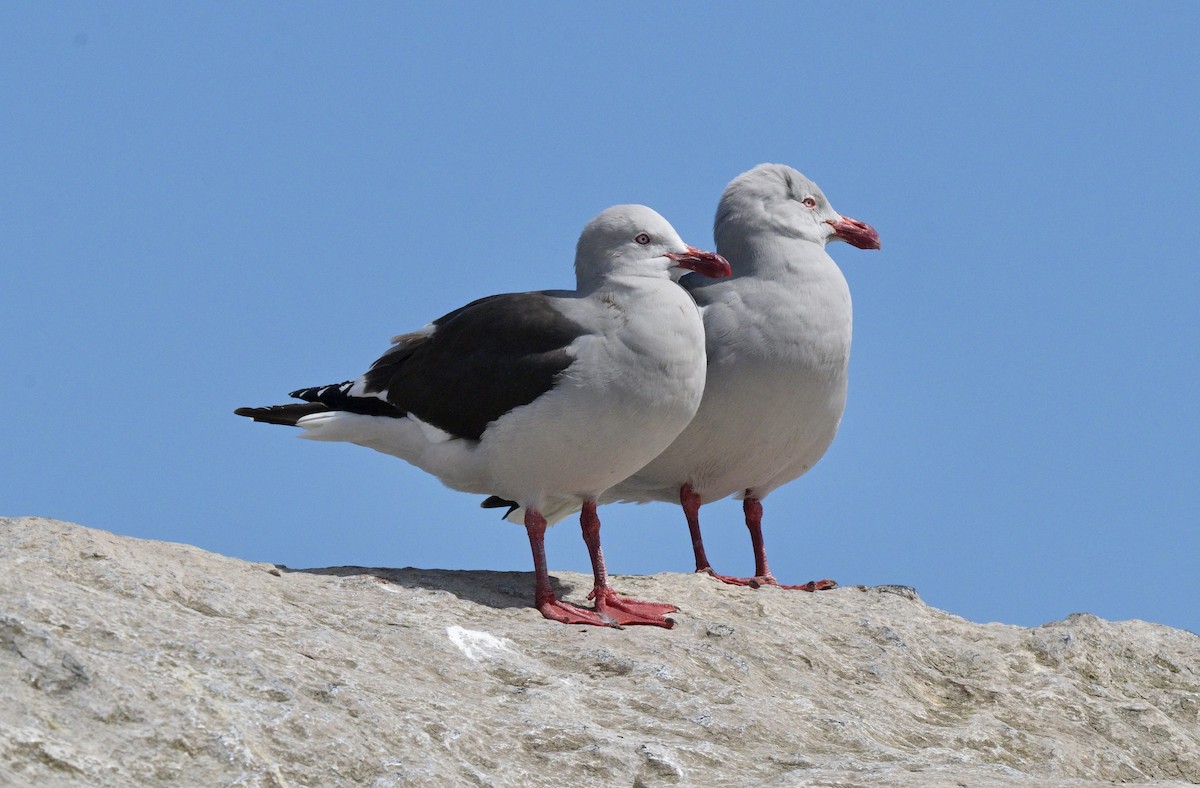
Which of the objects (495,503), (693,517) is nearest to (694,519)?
(693,517)

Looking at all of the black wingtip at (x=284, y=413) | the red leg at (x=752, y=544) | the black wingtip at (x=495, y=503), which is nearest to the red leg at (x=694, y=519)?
the red leg at (x=752, y=544)

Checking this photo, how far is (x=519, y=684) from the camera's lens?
7000 millimetres

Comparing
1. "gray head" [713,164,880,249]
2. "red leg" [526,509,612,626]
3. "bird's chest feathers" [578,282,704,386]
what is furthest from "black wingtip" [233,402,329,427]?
"gray head" [713,164,880,249]

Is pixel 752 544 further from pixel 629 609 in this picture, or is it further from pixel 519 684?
pixel 519 684

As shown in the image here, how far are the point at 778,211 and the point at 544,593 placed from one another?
3.74 metres

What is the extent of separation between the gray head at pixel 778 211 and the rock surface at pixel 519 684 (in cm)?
270

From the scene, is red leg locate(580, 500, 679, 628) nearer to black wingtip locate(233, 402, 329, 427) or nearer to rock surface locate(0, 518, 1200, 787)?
rock surface locate(0, 518, 1200, 787)

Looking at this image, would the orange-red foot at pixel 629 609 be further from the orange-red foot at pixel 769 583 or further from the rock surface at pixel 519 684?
the orange-red foot at pixel 769 583

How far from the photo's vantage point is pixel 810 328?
400 inches

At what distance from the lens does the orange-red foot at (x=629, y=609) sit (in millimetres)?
8367

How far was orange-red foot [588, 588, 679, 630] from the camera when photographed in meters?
8.37

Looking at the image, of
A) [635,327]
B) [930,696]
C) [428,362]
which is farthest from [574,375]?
[930,696]

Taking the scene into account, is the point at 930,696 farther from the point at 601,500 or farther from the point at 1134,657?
the point at 601,500

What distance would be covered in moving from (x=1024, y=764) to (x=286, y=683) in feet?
12.1
